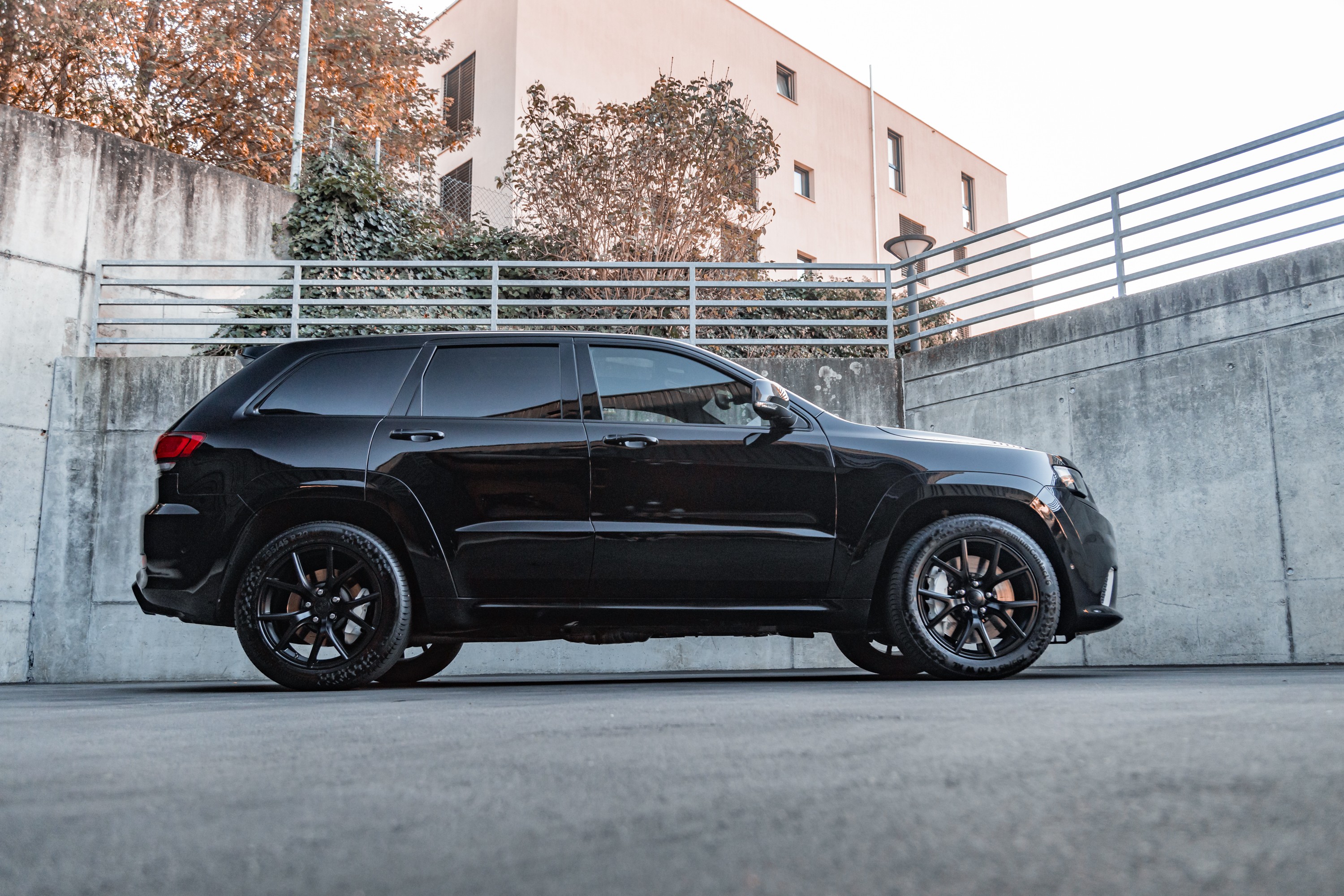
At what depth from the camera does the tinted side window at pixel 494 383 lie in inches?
216

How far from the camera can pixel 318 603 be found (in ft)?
17.2

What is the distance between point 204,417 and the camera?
5.49 m

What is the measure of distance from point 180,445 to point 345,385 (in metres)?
0.82

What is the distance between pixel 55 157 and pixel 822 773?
10.4 m

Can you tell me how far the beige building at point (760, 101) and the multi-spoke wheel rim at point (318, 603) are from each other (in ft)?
51.3

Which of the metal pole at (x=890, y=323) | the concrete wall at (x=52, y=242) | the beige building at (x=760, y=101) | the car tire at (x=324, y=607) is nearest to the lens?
the car tire at (x=324, y=607)

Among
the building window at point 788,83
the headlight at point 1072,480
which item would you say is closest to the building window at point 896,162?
the building window at point 788,83

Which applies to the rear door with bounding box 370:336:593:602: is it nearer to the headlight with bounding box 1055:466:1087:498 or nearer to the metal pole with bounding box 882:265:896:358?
the headlight with bounding box 1055:466:1087:498

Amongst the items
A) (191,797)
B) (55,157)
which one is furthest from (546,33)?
(191,797)

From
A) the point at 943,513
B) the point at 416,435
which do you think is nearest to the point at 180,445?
the point at 416,435

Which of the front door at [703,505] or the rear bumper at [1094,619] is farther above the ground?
the front door at [703,505]

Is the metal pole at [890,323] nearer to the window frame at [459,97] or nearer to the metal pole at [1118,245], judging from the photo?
the metal pole at [1118,245]

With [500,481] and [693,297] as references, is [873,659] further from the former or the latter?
[693,297]

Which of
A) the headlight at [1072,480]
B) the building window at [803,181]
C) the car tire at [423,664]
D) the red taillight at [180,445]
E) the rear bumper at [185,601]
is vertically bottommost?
the car tire at [423,664]
